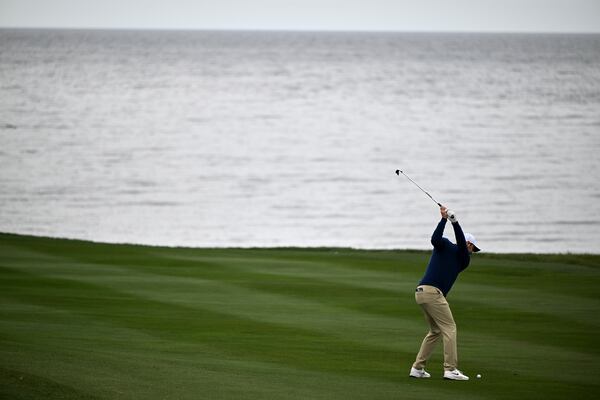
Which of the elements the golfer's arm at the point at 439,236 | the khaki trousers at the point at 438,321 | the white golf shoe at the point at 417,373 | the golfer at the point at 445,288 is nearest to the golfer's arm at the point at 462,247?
the golfer at the point at 445,288

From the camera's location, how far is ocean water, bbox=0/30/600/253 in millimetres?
43906

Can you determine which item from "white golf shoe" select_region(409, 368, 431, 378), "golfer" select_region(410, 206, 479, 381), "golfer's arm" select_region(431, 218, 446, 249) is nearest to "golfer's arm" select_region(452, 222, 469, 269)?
"golfer" select_region(410, 206, 479, 381)

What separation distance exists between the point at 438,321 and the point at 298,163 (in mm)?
54738

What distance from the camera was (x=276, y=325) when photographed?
18859 millimetres

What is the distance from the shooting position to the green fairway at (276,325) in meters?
14.2

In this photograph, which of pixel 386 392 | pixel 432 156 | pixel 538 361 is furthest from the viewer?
pixel 432 156

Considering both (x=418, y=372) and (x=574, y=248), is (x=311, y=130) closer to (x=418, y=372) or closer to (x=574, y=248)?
(x=574, y=248)

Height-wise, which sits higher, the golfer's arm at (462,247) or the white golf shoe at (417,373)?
the golfer's arm at (462,247)

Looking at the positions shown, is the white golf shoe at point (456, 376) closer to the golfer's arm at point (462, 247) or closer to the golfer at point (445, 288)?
the golfer at point (445, 288)

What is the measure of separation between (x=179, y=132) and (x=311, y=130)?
40.4 feet

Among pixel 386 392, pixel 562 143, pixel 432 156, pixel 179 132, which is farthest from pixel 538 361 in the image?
pixel 179 132

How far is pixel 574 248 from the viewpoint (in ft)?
130

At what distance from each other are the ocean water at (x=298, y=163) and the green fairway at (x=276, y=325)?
1258cm

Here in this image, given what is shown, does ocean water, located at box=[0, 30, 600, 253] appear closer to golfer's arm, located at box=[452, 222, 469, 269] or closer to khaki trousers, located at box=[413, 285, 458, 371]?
khaki trousers, located at box=[413, 285, 458, 371]
